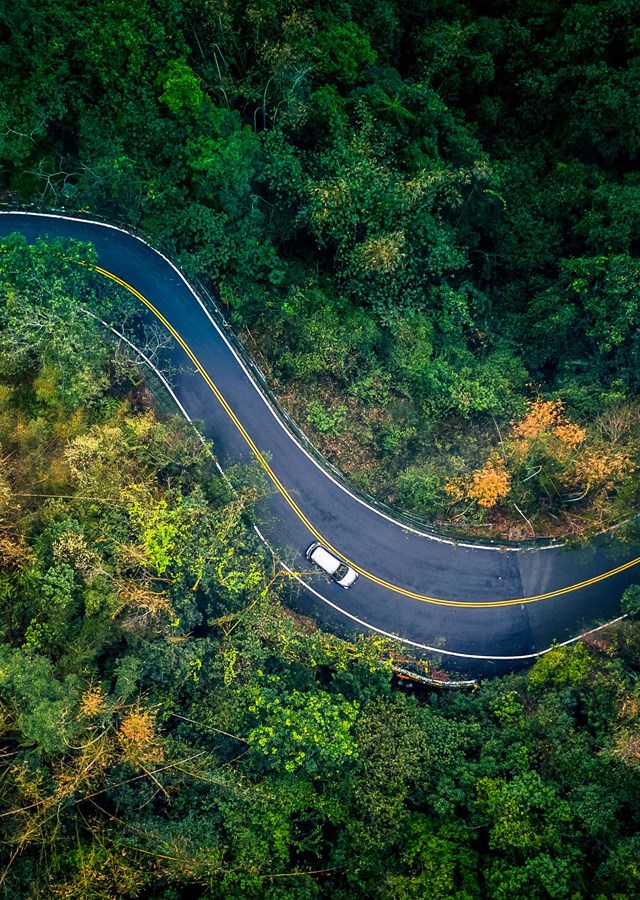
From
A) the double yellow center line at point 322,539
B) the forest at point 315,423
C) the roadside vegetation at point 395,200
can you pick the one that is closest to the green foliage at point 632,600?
the forest at point 315,423

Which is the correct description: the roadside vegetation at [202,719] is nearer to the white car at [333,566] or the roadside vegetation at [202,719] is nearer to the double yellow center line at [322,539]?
the double yellow center line at [322,539]

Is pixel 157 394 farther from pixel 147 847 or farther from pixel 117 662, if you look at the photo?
pixel 147 847

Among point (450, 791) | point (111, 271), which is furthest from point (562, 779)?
point (111, 271)

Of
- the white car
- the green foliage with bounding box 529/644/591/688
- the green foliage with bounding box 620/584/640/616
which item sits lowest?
the green foliage with bounding box 620/584/640/616

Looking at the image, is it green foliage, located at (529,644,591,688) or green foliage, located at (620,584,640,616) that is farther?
green foliage, located at (620,584,640,616)

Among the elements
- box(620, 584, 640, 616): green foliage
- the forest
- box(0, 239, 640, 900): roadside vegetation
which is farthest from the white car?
box(620, 584, 640, 616): green foliage

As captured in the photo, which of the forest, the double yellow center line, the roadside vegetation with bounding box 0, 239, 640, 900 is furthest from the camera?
the double yellow center line

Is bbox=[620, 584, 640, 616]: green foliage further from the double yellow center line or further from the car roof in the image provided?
the car roof
